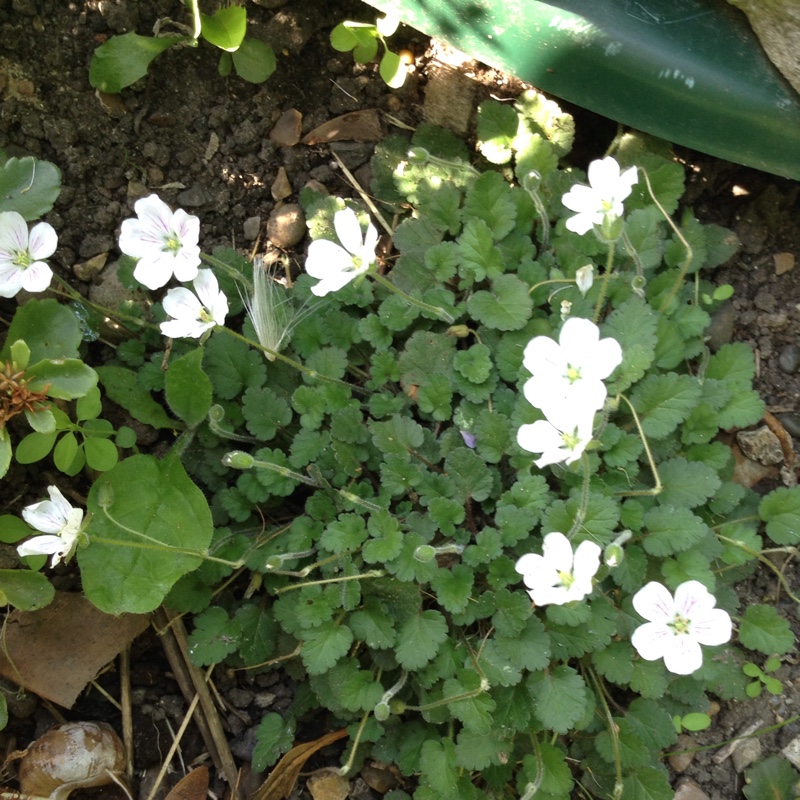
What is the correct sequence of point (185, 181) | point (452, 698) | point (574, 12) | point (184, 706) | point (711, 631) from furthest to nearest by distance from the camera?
1. point (185, 181)
2. point (184, 706)
3. point (574, 12)
4. point (452, 698)
5. point (711, 631)

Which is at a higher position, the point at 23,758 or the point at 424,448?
the point at 424,448

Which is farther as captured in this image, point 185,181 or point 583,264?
point 185,181

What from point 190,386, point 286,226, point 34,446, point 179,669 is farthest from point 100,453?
point 286,226

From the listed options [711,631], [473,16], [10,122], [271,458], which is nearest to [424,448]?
[271,458]

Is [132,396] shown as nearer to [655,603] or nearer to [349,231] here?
[349,231]

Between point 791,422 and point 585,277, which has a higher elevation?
point 585,277

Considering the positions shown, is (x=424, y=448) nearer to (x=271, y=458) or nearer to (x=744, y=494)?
(x=271, y=458)

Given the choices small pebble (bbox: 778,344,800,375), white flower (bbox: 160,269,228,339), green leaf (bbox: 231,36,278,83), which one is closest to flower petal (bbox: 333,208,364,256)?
white flower (bbox: 160,269,228,339)
